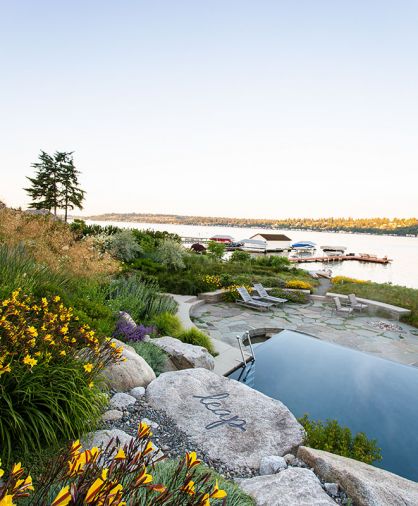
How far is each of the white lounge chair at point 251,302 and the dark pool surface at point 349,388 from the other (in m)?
2.40

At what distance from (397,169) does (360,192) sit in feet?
52.9

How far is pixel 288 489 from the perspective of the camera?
2053 millimetres

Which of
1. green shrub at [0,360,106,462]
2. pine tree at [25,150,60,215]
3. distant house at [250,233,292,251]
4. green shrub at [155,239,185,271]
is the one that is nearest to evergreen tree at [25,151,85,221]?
pine tree at [25,150,60,215]

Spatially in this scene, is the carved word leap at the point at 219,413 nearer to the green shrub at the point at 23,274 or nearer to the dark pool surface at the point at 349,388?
the dark pool surface at the point at 349,388

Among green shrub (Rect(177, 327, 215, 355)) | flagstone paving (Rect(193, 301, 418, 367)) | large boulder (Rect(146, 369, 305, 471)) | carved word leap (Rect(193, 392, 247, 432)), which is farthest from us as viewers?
flagstone paving (Rect(193, 301, 418, 367))

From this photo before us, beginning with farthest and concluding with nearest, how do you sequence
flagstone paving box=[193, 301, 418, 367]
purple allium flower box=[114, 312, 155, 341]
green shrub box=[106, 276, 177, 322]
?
flagstone paving box=[193, 301, 418, 367]
green shrub box=[106, 276, 177, 322]
purple allium flower box=[114, 312, 155, 341]

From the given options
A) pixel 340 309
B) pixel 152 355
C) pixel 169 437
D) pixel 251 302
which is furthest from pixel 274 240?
pixel 169 437

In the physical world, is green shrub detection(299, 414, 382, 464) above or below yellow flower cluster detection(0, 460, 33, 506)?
below

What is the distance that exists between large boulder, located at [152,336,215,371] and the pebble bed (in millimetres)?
1330

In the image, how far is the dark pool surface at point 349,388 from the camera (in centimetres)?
370

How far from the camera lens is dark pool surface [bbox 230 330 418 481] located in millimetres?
3703

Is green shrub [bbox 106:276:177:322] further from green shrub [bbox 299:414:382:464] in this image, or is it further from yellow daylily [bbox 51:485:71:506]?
yellow daylily [bbox 51:485:71:506]

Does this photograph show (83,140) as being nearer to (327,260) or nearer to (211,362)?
(211,362)

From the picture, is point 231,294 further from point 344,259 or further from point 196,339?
point 344,259
